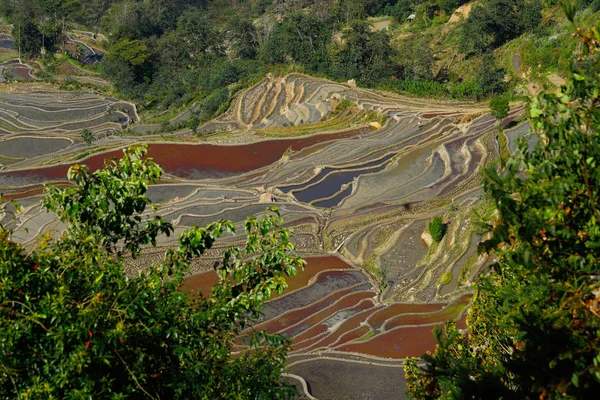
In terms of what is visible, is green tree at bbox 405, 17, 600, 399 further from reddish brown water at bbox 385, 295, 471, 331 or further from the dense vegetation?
the dense vegetation

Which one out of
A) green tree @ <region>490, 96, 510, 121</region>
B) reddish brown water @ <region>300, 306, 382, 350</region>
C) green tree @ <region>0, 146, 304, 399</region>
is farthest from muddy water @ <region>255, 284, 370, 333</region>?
green tree @ <region>490, 96, 510, 121</region>

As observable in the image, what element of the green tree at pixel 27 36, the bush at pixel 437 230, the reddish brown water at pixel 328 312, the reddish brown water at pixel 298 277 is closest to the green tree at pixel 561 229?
the reddish brown water at pixel 328 312

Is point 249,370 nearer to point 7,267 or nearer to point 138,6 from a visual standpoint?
point 7,267

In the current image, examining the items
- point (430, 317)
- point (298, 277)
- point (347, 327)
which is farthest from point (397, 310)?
point (298, 277)

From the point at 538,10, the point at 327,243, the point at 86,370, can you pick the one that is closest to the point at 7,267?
the point at 86,370

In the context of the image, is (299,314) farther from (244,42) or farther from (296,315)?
(244,42)

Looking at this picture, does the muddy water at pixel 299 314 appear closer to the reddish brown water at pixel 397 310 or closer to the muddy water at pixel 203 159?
the reddish brown water at pixel 397 310
